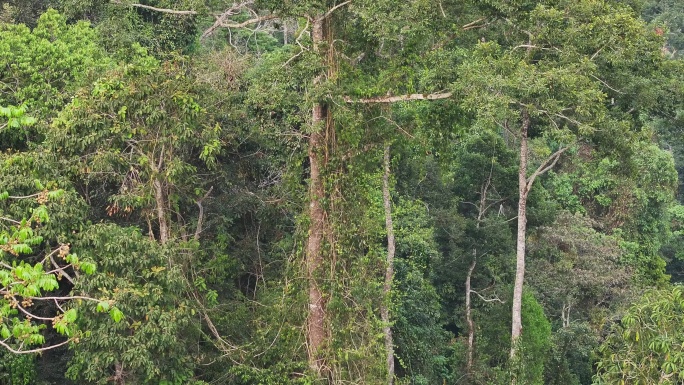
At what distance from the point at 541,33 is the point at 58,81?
6040mm

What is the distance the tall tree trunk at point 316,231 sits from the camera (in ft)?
32.2

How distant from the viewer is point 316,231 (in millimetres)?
9898

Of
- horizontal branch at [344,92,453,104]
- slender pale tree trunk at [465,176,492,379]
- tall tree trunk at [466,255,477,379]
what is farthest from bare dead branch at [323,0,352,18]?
slender pale tree trunk at [465,176,492,379]

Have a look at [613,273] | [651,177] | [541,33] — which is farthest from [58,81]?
[651,177]

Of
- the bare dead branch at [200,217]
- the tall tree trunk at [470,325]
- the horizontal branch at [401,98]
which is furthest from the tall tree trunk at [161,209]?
the tall tree trunk at [470,325]

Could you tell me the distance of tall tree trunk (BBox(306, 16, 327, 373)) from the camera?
9828 mm

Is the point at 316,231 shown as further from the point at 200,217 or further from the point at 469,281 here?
the point at 469,281

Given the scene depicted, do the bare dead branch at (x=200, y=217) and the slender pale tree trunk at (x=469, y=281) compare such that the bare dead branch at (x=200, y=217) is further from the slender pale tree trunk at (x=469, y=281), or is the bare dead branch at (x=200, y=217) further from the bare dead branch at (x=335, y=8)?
the slender pale tree trunk at (x=469, y=281)

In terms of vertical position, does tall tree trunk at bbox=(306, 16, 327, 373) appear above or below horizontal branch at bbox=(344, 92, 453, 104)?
below

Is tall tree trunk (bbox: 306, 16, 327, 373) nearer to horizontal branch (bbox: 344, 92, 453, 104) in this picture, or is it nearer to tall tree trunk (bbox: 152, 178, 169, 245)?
horizontal branch (bbox: 344, 92, 453, 104)

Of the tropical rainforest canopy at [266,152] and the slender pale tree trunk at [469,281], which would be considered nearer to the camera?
the tropical rainforest canopy at [266,152]

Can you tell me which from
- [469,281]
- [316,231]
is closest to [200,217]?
[316,231]

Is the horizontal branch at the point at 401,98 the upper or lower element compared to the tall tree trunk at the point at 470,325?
upper

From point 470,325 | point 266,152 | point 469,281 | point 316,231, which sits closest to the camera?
point 316,231
